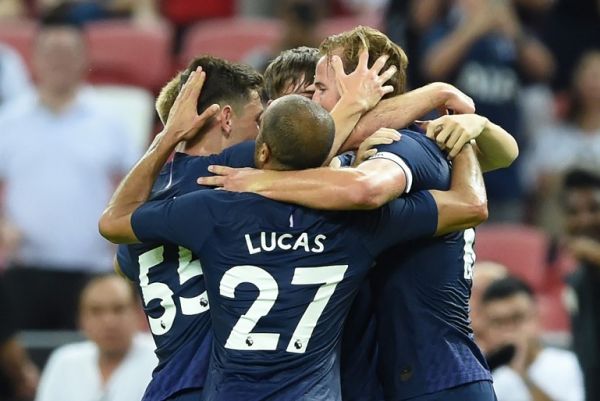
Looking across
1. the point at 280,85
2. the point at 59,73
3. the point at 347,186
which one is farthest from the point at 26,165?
the point at 347,186

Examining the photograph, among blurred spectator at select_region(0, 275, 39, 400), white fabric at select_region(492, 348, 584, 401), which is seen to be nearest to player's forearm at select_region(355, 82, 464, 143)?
white fabric at select_region(492, 348, 584, 401)

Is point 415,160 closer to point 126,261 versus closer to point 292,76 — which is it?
point 292,76

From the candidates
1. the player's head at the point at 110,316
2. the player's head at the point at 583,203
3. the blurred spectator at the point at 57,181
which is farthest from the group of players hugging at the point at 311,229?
the blurred spectator at the point at 57,181

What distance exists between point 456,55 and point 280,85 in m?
4.54

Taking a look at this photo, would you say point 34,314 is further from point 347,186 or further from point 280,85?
point 347,186

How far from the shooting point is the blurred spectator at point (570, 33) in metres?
10.7

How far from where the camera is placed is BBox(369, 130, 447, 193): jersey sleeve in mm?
4672

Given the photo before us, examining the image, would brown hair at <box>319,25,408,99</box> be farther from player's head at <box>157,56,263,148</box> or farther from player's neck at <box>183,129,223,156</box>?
player's neck at <box>183,129,223,156</box>

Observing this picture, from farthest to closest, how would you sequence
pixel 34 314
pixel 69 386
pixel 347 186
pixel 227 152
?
1. pixel 34 314
2. pixel 69 386
3. pixel 227 152
4. pixel 347 186

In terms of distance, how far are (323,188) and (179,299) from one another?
2.34ft

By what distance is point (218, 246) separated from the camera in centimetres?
459

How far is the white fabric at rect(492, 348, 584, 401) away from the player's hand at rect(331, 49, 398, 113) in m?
2.82

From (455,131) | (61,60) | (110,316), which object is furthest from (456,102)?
(61,60)

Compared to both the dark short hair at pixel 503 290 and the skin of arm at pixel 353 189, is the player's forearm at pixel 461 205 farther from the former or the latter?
the dark short hair at pixel 503 290
